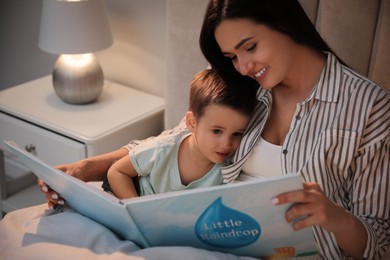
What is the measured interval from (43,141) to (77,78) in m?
0.26

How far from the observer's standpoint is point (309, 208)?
894 mm

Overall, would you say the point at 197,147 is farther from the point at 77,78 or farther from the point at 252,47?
the point at 77,78

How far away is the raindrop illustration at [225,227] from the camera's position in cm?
95

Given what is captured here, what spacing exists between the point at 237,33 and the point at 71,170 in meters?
0.54

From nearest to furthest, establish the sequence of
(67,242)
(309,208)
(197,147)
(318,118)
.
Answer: (309,208) < (67,242) < (318,118) < (197,147)

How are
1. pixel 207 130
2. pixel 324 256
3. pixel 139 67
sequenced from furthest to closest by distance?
pixel 139 67 → pixel 207 130 → pixel 324 256

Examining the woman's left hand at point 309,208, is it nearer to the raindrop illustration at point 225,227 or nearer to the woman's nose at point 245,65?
the raindrop illustration at point 225,227

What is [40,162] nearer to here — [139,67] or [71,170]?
[71,170]

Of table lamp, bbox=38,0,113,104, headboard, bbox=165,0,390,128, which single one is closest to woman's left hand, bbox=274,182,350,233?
headboard, bbox=165,0,390,128

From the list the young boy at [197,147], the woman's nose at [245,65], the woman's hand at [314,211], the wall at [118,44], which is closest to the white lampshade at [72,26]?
the wall at [118,44]

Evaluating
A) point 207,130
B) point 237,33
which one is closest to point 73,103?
point 207,130

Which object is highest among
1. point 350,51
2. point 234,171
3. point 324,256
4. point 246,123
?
point 350,51

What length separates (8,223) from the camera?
3.63 ft

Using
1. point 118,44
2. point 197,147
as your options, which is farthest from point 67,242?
point 118,44
